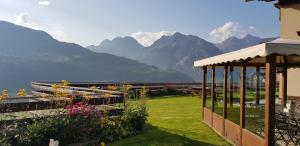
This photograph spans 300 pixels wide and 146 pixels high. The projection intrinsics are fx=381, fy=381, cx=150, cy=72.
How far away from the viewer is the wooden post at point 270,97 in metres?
7.07

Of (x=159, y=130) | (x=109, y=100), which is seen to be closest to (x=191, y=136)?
(x=159, y=130)

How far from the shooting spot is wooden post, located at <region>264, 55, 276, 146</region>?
707cm

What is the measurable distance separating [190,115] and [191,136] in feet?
18.0

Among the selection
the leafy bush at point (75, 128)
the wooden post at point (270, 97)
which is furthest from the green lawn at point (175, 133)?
the wooden post at point (270, 97)

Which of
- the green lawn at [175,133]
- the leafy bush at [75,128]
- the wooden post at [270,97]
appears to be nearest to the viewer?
the wooden post at [270,97]

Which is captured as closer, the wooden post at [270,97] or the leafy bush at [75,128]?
the wooden post at [270,97]

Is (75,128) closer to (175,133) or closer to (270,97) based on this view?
(175,133)

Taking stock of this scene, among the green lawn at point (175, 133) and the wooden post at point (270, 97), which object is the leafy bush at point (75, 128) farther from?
the wooden post at point (270, 97)

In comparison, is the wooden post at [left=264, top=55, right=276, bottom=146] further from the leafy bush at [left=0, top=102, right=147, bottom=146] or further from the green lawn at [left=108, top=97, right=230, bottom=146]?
the leafy bush at [left=0, top=102, right=147, bottom=146]

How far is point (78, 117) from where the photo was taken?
9266 millimetres

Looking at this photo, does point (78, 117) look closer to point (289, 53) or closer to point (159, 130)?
point (159, 130)

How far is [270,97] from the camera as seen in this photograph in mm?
7152


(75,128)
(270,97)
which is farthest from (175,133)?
(270,97)

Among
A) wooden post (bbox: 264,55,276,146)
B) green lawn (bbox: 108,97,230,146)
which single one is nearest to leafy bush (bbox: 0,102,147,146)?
green lawn (bbox: 108,97,230,146)
